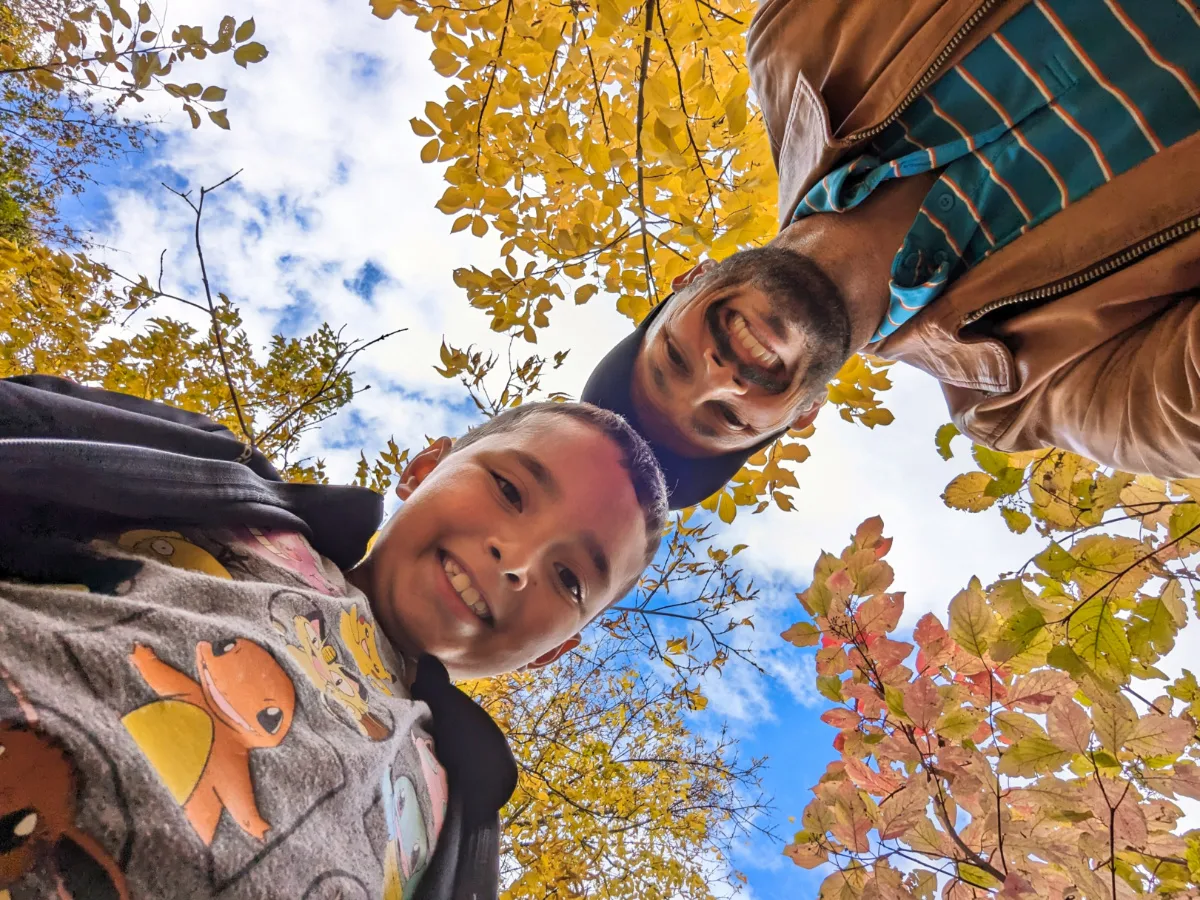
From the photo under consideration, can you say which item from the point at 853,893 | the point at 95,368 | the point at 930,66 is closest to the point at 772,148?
the point at 930,66

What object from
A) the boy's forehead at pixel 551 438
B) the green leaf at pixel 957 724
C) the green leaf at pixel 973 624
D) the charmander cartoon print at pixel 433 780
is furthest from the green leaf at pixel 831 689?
the charmander cartoon print at pixel 433 780

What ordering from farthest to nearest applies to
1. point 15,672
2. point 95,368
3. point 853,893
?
point 95,368 → point 853,893 → point 15,672

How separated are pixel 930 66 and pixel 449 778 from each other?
1.85m

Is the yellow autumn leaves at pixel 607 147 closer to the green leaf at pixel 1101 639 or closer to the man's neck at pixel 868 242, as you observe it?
the man's neck at pixel 868 242

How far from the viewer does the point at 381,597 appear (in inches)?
52.5

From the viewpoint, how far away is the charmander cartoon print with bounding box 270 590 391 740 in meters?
0.84

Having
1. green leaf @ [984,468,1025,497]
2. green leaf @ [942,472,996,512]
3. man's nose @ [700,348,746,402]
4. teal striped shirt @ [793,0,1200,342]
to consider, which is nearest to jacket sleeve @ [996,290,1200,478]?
green leaf @ [984,468,1025,497]

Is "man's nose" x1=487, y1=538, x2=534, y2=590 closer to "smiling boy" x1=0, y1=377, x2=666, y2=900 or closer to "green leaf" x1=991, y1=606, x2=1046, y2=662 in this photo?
"smiling boy" x1=0, y1=377, x2=666, y2=900

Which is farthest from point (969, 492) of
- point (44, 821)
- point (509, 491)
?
point (44, 821)

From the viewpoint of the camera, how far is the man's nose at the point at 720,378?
5.56ft

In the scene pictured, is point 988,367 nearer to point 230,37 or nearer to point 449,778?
point 449,778

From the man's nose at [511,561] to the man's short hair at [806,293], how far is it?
95 centimetres

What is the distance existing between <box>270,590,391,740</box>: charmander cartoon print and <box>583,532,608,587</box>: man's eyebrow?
65 cm

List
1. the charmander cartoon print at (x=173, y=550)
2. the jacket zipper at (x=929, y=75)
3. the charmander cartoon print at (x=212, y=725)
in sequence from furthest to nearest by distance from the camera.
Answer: the jacket zipper at (x=929, y=75), the charmander cartoon print at (x=173, y=550), the charmander cartoon print at (x=212, y=725)
